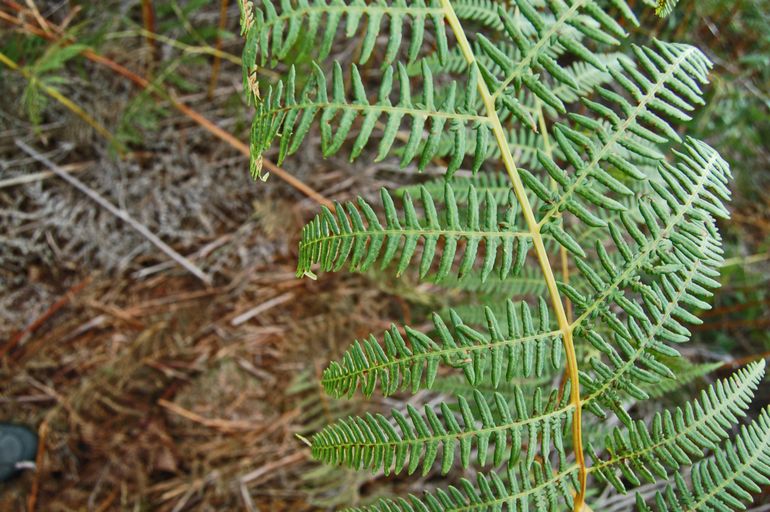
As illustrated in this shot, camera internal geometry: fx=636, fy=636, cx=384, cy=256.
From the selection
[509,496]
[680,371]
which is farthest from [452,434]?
[680,371]

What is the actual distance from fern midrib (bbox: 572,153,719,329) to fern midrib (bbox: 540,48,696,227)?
144 mm

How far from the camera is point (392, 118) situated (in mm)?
918

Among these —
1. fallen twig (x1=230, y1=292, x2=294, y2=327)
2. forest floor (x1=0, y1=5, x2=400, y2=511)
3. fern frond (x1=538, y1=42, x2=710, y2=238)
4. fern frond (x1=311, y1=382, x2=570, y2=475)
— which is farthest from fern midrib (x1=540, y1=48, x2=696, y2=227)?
fallen twig (x1=230, y1=292, x2=294, y2=327)

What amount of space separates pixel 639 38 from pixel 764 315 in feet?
3.70

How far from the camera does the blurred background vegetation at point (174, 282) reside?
2.17 meters

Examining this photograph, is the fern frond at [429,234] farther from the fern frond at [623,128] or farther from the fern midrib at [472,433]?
the fern midrib at [472,433]

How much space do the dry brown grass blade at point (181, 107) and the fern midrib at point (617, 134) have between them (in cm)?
124

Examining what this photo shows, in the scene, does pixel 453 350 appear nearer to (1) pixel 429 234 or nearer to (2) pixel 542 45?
(1) pixel 429 234

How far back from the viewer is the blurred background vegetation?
2.17 m

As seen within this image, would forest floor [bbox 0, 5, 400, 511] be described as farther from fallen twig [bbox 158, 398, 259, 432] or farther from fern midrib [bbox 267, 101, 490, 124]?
fern midrib [bbox 267, 101, 490, 124]

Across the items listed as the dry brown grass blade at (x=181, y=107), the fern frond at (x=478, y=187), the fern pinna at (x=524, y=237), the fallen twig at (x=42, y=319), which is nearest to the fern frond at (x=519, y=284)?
the fern frond at (x=478, y=187)

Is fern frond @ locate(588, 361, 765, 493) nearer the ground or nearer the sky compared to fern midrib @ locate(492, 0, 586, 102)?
nearer the ground

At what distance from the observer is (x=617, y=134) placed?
970 mm

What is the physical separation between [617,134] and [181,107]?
1.65 meters
